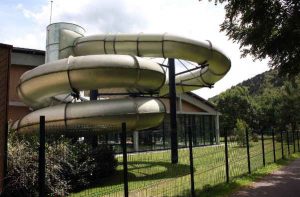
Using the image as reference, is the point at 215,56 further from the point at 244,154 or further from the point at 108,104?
the point at 244,154

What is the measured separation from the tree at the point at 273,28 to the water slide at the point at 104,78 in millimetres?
3550

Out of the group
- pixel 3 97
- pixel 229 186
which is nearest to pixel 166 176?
pixel 229 186

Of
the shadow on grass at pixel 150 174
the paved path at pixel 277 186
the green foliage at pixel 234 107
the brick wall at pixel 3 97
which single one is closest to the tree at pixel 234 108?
the green foliage at pixel 234 107

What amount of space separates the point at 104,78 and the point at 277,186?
6.23 m

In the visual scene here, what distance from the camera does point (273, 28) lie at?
10500 mm

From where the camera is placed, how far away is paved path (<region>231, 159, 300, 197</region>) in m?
10.3

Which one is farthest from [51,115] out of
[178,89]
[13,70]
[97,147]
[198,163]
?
[13,70]

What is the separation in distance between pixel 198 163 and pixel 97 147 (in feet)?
13.5

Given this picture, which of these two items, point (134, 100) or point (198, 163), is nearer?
point (134, 100)

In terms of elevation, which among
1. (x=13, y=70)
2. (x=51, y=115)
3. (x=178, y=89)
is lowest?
(x=51, y=115)

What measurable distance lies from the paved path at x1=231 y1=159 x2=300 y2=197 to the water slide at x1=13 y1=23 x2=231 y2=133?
4.11 metres

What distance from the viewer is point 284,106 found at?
47.7m

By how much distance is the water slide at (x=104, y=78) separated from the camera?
39.8 feet

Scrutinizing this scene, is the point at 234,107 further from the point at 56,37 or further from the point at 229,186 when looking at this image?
the point at 229,186
